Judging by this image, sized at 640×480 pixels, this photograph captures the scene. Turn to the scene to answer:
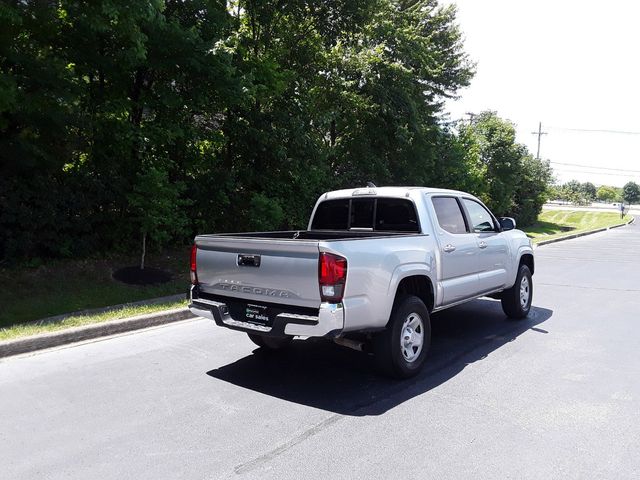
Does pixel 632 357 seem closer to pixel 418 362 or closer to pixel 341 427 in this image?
pixel 418 362

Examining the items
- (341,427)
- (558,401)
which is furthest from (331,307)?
(558,401)

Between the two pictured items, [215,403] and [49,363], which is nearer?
[215,403]

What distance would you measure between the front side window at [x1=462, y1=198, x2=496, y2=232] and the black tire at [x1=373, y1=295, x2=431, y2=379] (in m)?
2.01

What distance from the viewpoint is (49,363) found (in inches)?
221

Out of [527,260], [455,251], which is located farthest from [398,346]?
[527,260]

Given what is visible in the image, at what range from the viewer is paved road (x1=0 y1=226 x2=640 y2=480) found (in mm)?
3434

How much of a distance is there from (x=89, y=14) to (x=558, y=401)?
8100mm

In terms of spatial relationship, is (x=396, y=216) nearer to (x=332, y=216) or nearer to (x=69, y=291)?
(x=332, y=216)

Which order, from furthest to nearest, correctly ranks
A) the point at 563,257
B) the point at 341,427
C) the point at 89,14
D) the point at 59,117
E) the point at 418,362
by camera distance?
the point at 563,257, the point at 59,117, the point at 89,14, the point at 418,362, the point at 341,427

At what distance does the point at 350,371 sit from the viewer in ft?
17.5

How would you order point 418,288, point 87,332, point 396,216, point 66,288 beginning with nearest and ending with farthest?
point 418,288 < point 396,216 < point 87,332 < point 66,288

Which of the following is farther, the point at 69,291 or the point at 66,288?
the point at 66,288

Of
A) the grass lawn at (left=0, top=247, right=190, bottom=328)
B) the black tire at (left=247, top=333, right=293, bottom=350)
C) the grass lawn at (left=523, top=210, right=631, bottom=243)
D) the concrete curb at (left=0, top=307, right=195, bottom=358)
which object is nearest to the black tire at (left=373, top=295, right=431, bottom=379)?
the black tire at (left=247, top=333, right=293, bottom=350)

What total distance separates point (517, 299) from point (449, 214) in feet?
6.83
